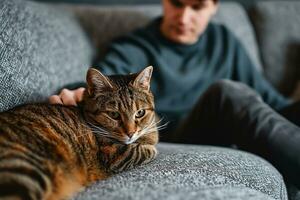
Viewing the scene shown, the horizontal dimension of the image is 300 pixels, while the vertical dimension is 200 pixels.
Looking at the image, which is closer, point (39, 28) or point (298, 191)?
point (298, 191)

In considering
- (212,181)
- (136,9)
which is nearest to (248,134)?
(212,181)

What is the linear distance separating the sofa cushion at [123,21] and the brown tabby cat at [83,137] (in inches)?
27.3

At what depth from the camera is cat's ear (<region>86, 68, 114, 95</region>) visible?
3.58 feet

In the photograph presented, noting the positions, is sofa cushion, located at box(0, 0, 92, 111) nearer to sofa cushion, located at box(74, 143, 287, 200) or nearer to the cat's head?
the cat's head

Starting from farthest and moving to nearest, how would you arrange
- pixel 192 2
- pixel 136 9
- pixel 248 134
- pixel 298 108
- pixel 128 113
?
pixel 136 9 < pixel 192 2 < pixel 298 108 < pixel 248 134 < pixel 128 113

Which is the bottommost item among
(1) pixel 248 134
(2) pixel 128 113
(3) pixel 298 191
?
(3) pixel 298 191

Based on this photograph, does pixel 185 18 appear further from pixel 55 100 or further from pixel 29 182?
pixel 29 182

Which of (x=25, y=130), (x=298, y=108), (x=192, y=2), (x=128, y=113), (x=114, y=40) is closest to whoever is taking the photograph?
(x=25, y=130)

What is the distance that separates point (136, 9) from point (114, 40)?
0.71 ft

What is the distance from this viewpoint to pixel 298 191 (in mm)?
1206

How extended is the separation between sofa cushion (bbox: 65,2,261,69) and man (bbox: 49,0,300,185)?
0.10 metres

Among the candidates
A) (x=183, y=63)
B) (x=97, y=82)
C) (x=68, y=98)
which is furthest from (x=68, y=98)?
(x=183, y=63)

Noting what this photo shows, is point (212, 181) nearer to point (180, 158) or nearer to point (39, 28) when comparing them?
point (180, 158)

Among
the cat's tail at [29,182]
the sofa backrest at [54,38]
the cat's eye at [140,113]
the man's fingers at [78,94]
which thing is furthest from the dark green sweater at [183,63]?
the cat's tail at [29,182]
